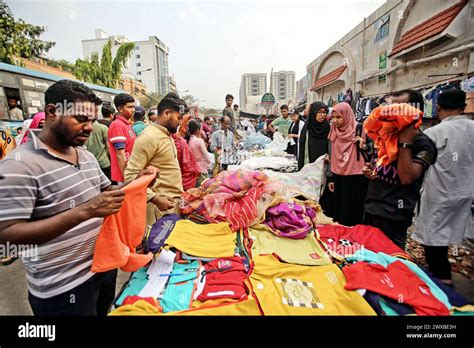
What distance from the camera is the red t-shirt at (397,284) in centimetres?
133

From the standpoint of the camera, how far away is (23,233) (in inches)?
36.5

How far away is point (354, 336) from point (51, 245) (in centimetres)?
149

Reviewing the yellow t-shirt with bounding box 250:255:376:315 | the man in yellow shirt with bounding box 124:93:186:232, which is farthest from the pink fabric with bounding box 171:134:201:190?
the yellow t-shirt with bounding box 250:255:376:315

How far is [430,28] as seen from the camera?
14.9 feet

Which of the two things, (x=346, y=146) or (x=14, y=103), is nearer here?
(x=346, y=146)

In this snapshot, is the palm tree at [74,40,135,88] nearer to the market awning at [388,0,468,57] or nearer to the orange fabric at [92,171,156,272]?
the market awning at [388,0,468,57]

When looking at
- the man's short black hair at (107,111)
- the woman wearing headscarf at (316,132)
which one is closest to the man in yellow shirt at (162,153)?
the woman wearing headscarf at (316,132)

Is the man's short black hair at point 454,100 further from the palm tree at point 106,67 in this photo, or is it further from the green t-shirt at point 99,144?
the palm tree at point 106,67

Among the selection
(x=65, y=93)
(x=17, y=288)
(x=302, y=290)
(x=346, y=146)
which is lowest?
(x=17, y=288)

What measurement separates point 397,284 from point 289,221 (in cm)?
97

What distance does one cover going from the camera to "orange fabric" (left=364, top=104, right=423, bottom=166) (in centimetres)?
173

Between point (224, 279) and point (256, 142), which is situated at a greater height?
point (256, 142)

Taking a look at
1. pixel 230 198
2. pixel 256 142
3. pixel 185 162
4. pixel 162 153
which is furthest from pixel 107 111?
pixel 256 142

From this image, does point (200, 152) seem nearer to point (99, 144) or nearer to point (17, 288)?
point (99, 144)
